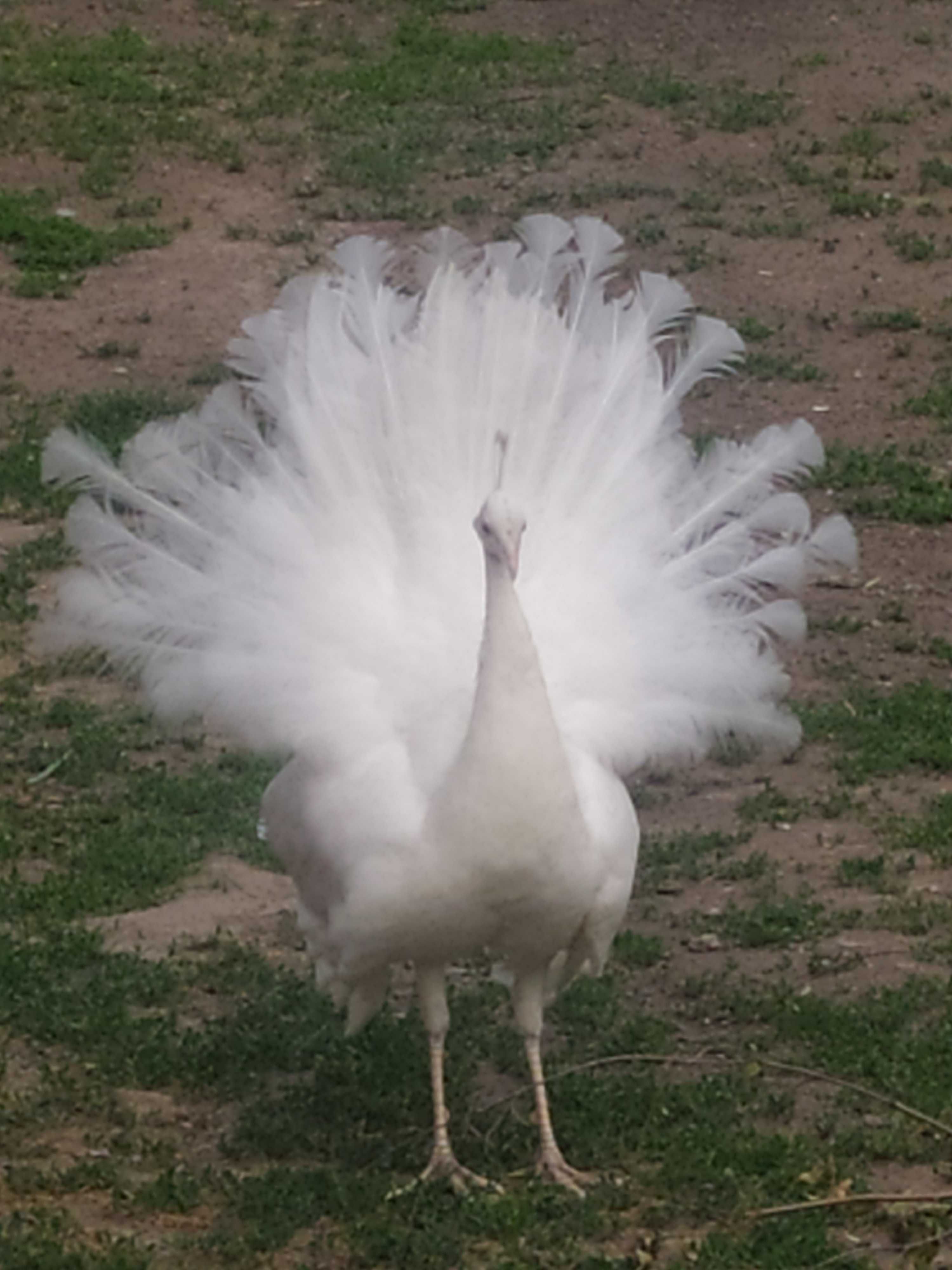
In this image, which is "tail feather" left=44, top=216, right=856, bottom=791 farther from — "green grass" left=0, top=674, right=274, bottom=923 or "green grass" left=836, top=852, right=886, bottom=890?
"green grass" left=0, top=674, right=274, bottom=923

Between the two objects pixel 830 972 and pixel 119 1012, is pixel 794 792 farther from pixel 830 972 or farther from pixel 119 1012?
pixel 119 1012

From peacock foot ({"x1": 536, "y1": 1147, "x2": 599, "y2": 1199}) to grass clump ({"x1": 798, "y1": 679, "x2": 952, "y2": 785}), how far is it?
255 cm

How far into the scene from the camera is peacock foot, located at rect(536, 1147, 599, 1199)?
5.59 m

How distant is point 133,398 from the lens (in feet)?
36.0

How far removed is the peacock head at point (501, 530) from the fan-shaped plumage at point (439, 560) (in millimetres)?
210

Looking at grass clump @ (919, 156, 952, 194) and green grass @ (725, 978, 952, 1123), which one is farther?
grass clump @ (919, 156, 952, 194)

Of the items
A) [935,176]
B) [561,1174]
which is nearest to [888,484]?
[935,176]

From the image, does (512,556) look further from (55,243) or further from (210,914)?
(55,243)

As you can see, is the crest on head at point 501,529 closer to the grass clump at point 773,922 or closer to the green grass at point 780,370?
the grass clump at point 773,922

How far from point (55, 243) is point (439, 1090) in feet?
25.5

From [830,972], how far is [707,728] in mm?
956

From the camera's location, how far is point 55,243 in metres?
12.6

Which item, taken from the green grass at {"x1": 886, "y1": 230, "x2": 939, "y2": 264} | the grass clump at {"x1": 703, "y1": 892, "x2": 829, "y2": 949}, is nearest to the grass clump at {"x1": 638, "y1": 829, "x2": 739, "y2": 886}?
the grass clump at {"x1": 703, "y1": 892, "x2": 829, "y2": 949}

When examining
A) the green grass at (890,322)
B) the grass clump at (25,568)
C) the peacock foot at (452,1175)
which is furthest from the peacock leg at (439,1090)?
the green grass at (890,322)
